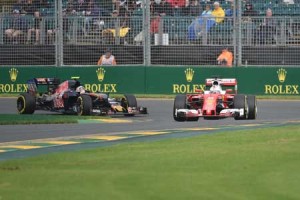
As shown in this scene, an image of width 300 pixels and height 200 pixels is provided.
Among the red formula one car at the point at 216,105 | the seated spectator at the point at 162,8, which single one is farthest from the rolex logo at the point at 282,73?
the red formula one car at the point at 216,105

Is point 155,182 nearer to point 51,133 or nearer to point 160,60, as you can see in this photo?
point 51,133

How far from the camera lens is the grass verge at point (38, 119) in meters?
21.4

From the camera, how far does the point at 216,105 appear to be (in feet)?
70.2

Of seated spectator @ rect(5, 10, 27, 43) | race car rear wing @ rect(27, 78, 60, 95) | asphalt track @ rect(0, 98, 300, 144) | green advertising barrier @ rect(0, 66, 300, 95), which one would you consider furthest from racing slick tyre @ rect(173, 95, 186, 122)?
seated spectator @ rect(5, 10, 27, 43)

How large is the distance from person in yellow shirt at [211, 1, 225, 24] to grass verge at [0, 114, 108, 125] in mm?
8885

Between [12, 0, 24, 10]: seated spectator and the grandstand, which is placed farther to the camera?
[12, 0, 24, 10]: seated spectator

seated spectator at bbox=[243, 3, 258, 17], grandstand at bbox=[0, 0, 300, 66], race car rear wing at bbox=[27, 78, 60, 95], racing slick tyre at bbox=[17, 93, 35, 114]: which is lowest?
racing slick tyre at bbox=[17, 93, 35, 114]

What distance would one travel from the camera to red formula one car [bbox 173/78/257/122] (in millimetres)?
21172

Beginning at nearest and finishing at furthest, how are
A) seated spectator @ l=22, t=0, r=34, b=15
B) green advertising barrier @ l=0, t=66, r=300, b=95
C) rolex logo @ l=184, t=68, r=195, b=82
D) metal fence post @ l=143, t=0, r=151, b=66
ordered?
green advertising barrier @ l=0, t=66, r=300, b=95, rolex logo @ l=184, t=68, r=195, b=82, metal fence post @ l=143, t=0, r=151, b=66, seated spectator @ l=22, t=0, r=34, b=15

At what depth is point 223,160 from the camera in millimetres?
12883

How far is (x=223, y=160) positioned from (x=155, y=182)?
2260 millimetres

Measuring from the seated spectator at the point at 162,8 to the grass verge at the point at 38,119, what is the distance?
8998 millimetres

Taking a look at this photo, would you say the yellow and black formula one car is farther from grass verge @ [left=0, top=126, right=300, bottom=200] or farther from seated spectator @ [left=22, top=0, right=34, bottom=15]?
grass verge @ [left=0, top=126, right=300, bottom=200]

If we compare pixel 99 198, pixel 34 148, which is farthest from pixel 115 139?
pixel 99 198
